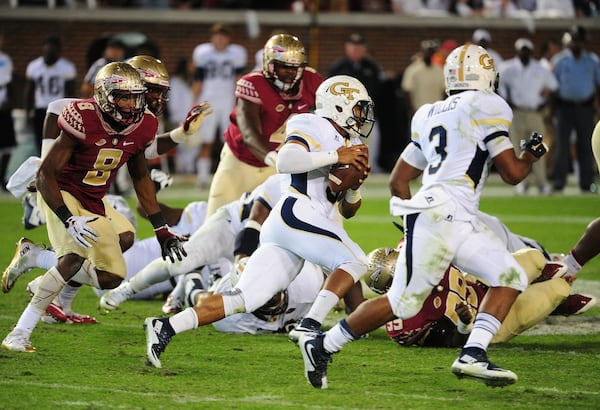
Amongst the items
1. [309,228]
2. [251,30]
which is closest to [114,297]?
[309,228]

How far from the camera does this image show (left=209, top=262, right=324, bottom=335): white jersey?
682 centimetres

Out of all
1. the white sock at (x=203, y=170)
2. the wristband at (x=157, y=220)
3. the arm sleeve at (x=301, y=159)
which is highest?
the arm sleeve at (x=301, y=159)

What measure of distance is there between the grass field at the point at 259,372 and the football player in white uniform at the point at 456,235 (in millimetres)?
225

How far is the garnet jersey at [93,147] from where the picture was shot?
602 centimetres

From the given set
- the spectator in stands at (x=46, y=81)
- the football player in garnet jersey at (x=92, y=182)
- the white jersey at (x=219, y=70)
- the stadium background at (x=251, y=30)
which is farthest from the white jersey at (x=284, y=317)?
the stadium background at (x=251, y=30)

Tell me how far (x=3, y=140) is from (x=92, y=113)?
915 cm

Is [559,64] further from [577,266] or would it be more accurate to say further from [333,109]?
[333,109]

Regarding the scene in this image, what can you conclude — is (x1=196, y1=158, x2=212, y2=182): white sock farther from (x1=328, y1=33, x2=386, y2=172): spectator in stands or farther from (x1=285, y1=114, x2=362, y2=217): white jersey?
(x1=285, y1=114, x2=362, y2=217): white jersey

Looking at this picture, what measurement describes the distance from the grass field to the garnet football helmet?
124 cm

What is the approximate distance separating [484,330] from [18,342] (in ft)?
7.94

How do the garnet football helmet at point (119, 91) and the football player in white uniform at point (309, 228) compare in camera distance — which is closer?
the football player in white uniform at point (309, 228)

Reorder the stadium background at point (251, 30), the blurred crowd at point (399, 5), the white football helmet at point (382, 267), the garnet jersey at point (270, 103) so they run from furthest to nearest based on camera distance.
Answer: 1. the blurred crowd at point (399, 5)
2. the stadium background at point (251, 30)
3. the garnet jersey at point (270, 103)
4. the white football helmet at point (382, 267)

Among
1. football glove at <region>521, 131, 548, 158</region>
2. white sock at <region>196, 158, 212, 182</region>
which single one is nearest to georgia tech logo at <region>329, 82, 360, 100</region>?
football glove at <region>521, 131, 548, 158</region>

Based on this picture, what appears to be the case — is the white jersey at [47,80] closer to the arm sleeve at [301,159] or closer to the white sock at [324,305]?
the arm sleeve at [301,159]
